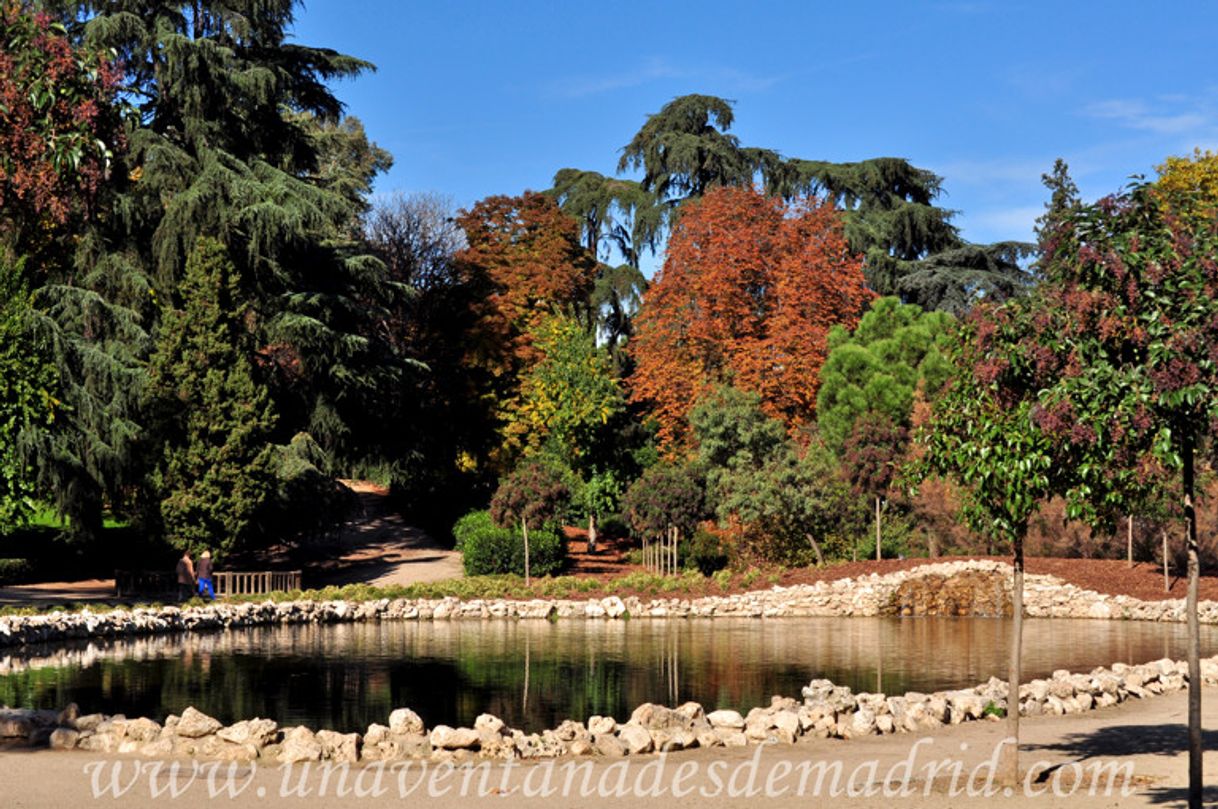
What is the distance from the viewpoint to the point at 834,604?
31891mm

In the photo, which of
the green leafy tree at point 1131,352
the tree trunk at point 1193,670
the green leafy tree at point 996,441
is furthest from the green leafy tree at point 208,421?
the tree trunk at point 1193,670

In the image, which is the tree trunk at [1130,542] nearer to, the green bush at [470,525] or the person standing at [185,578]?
the green bush at [470,525]

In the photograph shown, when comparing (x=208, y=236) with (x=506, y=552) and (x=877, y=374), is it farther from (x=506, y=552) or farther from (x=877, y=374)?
(x=877, y=374)

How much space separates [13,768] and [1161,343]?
10739 millimetres

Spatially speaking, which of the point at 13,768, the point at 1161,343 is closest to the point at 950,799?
the point at 1161,343

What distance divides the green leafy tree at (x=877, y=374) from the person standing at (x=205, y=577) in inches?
716

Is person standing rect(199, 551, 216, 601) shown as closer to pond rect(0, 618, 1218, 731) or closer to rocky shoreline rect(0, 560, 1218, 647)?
rocky shoreline rect(0, 560, 1218, 647)

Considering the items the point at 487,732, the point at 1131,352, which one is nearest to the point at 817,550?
the point at 487,732

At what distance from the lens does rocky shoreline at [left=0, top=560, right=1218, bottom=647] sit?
29547 millimetres

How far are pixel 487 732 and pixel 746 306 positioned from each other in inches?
1167

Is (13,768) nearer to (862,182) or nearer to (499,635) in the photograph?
(499,635)

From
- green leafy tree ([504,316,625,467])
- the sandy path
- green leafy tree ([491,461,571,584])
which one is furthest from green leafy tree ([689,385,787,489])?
the sandy path

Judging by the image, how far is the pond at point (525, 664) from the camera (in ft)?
56.1

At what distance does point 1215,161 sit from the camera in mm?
45562
